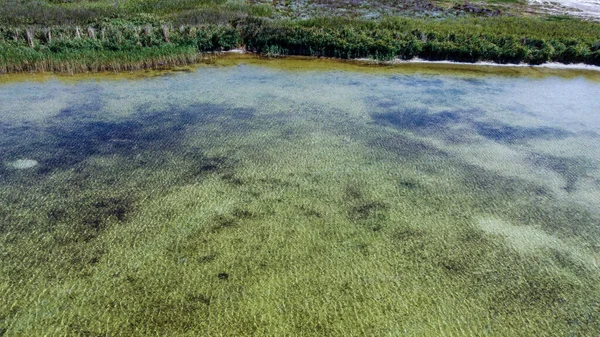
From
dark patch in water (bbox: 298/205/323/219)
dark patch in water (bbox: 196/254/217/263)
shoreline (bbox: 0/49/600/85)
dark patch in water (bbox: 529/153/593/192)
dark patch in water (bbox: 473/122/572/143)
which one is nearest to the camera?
dark patch in water (bbox: 196/254/217/263)

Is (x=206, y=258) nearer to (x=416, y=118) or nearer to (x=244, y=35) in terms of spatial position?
(x=416, y=118)

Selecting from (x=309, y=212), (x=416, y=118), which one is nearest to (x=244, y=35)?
(x=416, y=118)

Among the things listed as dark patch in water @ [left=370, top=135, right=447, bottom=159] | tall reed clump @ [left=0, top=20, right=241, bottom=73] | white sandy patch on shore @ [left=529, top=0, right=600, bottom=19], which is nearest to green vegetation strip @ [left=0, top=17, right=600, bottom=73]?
tall reed clump @ [left=0, top=20, right=241, bottom=73]

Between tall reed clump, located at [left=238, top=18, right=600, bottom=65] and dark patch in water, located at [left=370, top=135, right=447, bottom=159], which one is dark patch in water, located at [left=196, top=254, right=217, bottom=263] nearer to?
dark patch in water, located at [left=370, top=135, right=447, bottom=159]

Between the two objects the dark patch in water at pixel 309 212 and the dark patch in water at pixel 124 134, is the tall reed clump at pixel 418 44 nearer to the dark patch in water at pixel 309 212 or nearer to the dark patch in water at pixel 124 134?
the dark patch in water at pixel 124 134

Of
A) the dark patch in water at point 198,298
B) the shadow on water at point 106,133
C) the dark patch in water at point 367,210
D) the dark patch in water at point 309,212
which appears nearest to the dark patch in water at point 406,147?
the dark patch in water at point 367,210

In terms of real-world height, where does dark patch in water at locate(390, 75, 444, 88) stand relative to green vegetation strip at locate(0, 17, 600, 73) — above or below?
below
